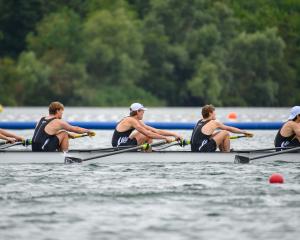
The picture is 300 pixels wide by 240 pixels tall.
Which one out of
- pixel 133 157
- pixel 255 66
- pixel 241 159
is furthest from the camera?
pixel 255 66

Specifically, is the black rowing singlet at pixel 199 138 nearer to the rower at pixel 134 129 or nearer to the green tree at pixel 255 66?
the rower at pixel 134 129

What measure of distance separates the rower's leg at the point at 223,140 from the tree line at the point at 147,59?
44879mm

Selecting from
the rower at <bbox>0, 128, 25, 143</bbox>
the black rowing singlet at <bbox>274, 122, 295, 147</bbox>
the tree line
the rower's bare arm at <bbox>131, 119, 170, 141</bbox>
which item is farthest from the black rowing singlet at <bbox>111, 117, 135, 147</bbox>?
the tree line

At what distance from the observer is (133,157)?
739 inches

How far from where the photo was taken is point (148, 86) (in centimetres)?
7031

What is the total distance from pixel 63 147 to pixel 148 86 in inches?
2029

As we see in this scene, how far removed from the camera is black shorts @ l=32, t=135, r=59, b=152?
1867 cm

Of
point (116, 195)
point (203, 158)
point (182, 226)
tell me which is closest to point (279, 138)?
point (203, 158)

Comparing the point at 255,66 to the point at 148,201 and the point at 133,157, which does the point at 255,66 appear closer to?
the point at 133,157

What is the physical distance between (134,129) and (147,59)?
1994 inches

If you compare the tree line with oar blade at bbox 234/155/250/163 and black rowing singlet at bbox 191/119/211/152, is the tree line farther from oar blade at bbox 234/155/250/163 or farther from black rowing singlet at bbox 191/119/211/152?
oar blade at bbox 234/155/250/163

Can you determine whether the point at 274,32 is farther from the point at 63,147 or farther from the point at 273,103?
the point at 63,147

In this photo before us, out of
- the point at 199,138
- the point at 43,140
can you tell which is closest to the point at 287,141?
the point at 199,138

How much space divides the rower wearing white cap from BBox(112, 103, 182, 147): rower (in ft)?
6.30
